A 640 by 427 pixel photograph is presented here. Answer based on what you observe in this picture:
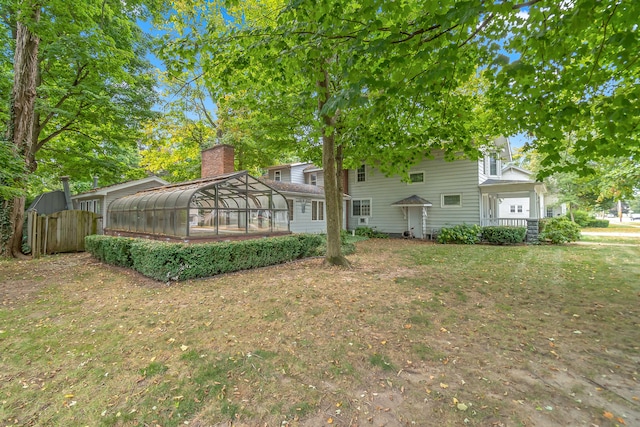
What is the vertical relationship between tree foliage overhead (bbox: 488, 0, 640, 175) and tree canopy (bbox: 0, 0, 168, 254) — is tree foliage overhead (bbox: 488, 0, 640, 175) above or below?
below

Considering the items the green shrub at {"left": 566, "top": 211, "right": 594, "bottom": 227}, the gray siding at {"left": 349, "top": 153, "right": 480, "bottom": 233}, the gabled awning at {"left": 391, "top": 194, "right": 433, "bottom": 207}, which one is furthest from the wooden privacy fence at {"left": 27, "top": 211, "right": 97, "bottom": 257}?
the green shrub at {"left": 566, "top": 211, "right": 594, "bottom": 227}

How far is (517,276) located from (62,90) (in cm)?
1591

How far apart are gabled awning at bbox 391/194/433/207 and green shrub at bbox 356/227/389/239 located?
226 centimetres

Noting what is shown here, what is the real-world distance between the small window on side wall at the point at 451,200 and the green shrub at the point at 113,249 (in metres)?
15.2

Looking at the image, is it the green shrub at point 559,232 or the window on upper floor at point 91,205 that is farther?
the window on upper floor at point 91,205

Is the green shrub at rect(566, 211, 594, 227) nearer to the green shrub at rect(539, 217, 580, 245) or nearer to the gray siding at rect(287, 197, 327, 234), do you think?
the green shrub at rect(539, 217, 580, 245)

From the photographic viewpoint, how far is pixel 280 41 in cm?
444

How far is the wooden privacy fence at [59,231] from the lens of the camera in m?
10.4

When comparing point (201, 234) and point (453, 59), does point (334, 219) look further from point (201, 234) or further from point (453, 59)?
point (453, 59)

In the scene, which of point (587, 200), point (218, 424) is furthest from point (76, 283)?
point (587, 200)

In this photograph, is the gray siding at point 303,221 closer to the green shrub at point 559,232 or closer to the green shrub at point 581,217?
the green shrub at point 559,232

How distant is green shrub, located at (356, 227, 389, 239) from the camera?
58.9ft

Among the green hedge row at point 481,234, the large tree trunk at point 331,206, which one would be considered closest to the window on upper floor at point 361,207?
the green hedge row at point 481,234

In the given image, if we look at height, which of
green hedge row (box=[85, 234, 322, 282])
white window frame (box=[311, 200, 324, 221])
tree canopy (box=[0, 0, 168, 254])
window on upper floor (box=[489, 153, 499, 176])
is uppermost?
tree canopy (box=[0, 0, 168, 254])
